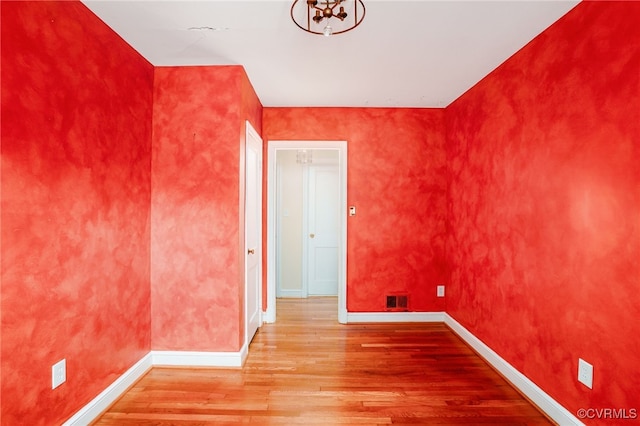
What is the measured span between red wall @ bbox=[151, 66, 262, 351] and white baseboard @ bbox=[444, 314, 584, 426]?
2200 millimetres

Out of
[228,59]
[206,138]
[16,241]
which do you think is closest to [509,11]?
[228,59]

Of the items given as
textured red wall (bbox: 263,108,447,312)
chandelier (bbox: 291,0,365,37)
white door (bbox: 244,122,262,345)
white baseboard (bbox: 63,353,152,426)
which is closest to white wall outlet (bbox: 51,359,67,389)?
white baseboard (bbox: 63,353,152,426)

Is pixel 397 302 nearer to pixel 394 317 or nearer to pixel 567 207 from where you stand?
pixel 394 317

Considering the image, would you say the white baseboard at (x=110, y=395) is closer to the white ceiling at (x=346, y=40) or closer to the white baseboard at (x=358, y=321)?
the white baseboard at (x=358, y=321)

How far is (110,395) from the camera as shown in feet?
6.74

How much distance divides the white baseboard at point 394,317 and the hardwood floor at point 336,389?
0.43 m

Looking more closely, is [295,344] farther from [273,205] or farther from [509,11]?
[509,11]

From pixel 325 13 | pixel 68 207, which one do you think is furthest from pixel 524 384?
pixel 68 207

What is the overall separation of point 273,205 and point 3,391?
8.62 ft

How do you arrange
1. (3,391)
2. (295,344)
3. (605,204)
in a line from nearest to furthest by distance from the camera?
(3,391)
(605,204)
(295,344)

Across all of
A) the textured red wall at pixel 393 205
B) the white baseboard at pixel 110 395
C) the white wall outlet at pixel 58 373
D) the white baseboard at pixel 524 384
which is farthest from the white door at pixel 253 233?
the white baseboard at pixel 524 384

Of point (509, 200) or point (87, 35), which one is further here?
point (509, 200)

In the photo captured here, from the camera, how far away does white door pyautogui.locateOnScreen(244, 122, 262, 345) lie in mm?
2875

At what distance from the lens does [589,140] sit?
1696 mm
